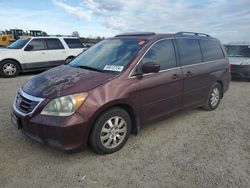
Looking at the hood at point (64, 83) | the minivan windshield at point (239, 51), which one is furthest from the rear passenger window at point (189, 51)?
the minivan windshield at point (239, 51)

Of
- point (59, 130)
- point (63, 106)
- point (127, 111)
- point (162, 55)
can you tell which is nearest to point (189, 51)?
point (162, 55)

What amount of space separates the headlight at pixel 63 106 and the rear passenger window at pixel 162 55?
1289 mm

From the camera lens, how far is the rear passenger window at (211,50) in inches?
192

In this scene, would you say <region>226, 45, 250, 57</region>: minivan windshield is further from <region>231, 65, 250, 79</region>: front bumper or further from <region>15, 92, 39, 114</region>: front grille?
<region>15, 92, 39, 114</region>: front grille

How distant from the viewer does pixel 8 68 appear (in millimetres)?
9375

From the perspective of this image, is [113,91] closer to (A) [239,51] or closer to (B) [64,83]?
(B) [64,83]

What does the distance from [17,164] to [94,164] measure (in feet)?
3.33

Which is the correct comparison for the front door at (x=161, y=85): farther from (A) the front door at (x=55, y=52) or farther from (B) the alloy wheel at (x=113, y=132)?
(A) the front door at (x=55, y=52)

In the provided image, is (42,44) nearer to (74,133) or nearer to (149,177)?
(74,133)

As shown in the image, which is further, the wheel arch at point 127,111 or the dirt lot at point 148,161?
the wheel arch at point 127,111

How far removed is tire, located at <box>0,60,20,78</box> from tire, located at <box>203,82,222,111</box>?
7866 millimetres

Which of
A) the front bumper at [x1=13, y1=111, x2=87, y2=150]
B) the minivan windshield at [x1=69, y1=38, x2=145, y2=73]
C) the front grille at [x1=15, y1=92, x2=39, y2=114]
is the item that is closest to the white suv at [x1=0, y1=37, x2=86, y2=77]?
the minivan windshield at [x1=69, y1=38, x2=145, y2=73]

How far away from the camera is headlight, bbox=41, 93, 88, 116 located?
2.84 meters

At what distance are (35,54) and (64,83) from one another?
7.52m
